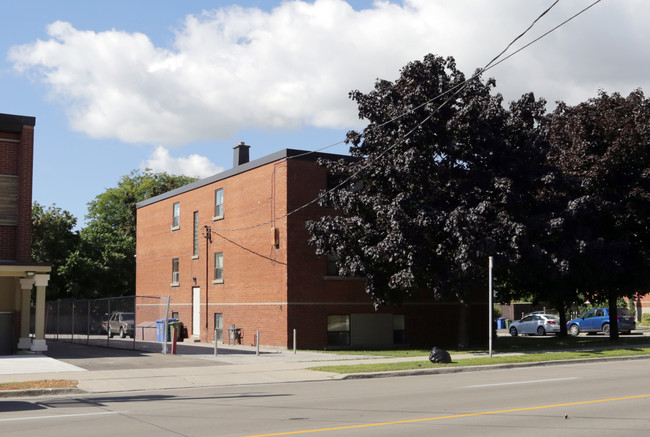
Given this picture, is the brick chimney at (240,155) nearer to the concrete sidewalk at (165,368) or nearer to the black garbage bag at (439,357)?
the concrete sidewalk at (165,368)

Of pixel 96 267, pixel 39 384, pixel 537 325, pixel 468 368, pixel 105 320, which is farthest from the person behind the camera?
pixel 96 267

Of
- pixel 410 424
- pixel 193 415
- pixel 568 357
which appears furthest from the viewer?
→ pixel 568 357

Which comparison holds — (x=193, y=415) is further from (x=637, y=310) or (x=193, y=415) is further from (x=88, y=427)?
(x=637, y=310)

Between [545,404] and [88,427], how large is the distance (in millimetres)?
7482

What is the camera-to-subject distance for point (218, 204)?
35.9m

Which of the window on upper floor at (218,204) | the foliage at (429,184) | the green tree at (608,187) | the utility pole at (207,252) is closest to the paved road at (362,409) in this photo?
the foliage at (429,184)

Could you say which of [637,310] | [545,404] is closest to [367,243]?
[545,404]

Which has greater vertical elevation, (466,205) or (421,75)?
(421,75)

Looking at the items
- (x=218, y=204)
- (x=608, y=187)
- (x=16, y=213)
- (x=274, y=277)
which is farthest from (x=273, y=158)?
(x=608, y=187)

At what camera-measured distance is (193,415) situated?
37.7 ft

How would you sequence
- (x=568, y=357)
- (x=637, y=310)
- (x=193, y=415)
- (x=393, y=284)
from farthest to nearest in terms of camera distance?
1. (x=637, y=310)
2. (x=393, y=284)
3. (x=568, y=357)
4. (x=193, y=415)

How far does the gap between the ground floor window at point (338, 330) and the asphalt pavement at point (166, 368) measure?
10.8 ft

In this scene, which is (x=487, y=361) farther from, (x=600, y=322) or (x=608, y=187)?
(x=600, y=322)

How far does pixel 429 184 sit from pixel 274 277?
818 cm
